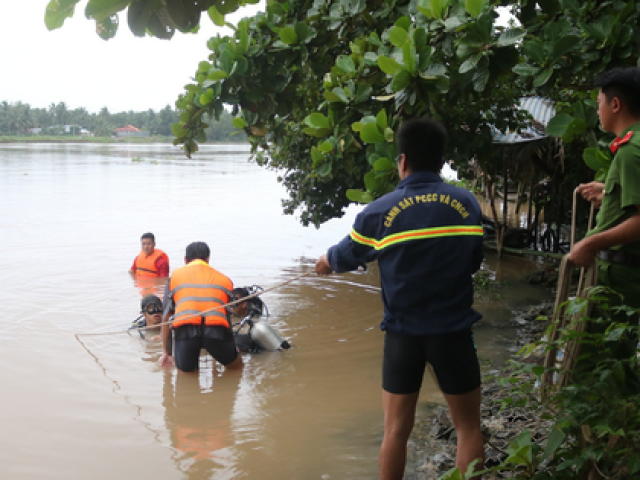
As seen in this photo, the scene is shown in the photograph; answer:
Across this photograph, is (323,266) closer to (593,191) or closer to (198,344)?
(593,191)

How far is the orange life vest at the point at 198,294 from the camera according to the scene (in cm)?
566

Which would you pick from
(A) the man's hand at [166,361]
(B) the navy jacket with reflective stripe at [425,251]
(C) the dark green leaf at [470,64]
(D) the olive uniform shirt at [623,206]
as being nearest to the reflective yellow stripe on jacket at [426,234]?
(B) the navy jacket with reflective stripe at [425,251]

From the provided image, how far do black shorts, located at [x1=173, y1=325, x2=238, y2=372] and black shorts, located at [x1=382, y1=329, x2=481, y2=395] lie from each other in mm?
3106

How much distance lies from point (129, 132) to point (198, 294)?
121327 millimetres

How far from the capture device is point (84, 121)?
120 m

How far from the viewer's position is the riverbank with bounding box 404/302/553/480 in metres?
3.61

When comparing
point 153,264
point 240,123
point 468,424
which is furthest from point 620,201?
→ point 153,264

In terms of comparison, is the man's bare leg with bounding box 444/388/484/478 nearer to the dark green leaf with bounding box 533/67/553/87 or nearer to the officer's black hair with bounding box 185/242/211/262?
the dark green leaf with bounding box 533/67/553/87

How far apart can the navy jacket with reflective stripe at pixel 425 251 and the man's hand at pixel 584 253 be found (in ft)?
1.30

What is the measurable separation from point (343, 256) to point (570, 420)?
1.14 metres

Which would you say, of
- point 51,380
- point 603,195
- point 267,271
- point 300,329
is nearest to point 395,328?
point 603,195

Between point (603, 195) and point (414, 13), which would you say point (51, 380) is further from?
point (603, 195)

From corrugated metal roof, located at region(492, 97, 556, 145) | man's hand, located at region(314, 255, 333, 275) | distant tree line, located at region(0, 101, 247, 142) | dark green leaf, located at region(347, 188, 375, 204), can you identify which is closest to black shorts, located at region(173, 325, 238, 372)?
dark green leaf, located at region(347, 188, 375, 204)

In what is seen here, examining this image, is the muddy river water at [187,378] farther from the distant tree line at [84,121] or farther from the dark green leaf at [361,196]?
the distant tree line at [84,121]
